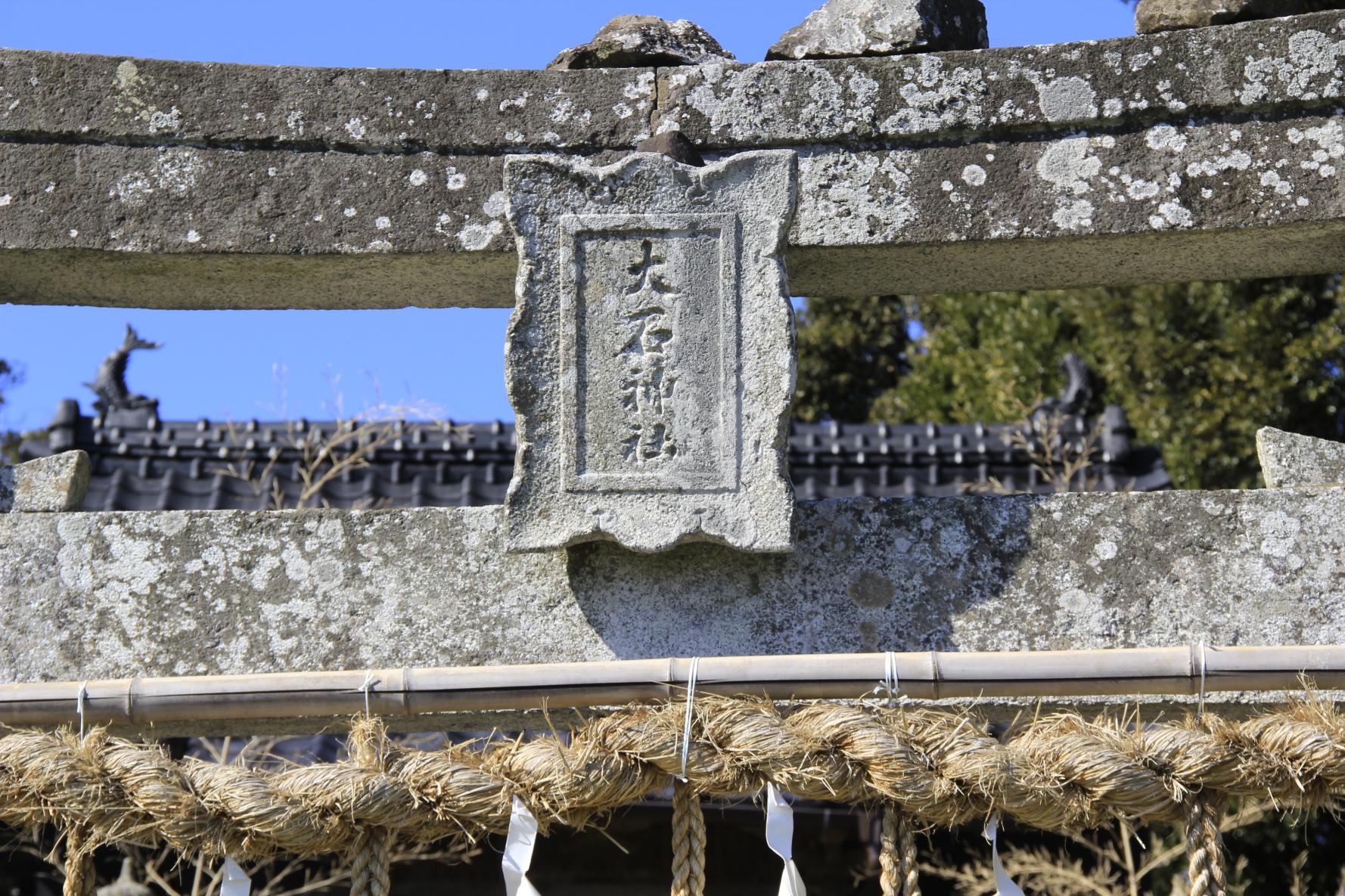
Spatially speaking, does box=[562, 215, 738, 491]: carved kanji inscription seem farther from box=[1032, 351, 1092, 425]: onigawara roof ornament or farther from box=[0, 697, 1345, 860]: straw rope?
box=[1032, 351, 1092, 425]: onigawara roof ornament

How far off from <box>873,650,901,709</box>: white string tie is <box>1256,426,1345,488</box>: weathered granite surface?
0.96 meters

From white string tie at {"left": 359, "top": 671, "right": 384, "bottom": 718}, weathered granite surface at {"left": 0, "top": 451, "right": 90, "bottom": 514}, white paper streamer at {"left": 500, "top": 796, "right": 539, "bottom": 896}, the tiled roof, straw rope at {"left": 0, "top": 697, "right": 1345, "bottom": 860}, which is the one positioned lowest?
white paper streamer at {"left": 500, "top": 796, "right": 539, "bottom": 896}

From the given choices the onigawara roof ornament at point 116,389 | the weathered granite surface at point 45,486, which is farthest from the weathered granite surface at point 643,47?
the onigawara roof ornament at point 116,389

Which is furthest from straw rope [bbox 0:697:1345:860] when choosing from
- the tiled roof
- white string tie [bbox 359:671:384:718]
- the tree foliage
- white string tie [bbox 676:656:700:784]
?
the tree foliage

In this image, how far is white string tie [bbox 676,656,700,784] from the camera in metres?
1.92

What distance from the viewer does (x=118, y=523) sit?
8.75ft

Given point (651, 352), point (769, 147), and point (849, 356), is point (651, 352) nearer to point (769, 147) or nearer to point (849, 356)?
point (769, 147)

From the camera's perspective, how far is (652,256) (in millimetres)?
2545

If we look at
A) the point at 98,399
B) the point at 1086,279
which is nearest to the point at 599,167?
the point at 1086,279

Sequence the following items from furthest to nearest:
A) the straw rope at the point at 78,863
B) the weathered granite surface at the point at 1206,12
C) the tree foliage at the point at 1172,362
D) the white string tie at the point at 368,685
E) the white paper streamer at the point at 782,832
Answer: the tree foliage at the point at 1172,362
the weathered granite surface at the point at 1206,12
the white string tie at the point at 368,685
the straw rope at the point at 78,863
the white paper streamer at the point at 782,832

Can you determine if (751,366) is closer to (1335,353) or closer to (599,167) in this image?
(599,167)

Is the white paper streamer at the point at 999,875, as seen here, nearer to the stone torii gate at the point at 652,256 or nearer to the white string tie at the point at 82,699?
the stone torii gate at the point at 652,256

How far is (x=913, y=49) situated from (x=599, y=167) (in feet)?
2.43

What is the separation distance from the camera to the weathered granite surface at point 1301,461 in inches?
104
